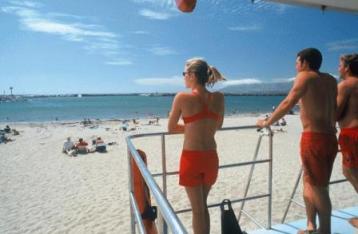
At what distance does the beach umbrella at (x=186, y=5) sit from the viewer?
2.32 m

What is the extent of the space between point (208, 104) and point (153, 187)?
1.25m

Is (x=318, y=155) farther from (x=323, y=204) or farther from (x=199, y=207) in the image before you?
(x=199, y=207)

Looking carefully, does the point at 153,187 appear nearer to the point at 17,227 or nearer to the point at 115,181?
the point at 17,227

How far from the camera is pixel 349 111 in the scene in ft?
8.39

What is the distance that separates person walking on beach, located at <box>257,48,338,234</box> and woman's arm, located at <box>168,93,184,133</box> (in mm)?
702

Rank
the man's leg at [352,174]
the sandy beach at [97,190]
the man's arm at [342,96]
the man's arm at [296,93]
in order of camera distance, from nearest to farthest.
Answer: the man's arm at [296,93] → the man's arm at [342,96] → the man's leg at [352,174] → the sandy beach at [97,190]

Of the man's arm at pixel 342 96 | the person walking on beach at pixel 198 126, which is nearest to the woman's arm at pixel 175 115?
the person walking on beach at pixel 198 126

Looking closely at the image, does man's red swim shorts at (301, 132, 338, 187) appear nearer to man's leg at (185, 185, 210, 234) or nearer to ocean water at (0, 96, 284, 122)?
man's leg at (185, 185, 210, 234)

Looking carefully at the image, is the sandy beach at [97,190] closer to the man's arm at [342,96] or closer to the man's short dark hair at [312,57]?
the man's arm at [342,96]

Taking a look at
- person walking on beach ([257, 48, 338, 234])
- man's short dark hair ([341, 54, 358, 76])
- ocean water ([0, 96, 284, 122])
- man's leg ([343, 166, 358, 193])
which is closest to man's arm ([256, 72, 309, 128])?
person walking on beach ([257, 48, 338, 234])

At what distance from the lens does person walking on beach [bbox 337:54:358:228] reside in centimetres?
253

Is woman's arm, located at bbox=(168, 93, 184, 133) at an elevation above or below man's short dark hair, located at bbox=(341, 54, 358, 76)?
below

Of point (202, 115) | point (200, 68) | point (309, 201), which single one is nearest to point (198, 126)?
point (202, 115)

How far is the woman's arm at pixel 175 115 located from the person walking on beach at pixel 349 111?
52.1 inches
